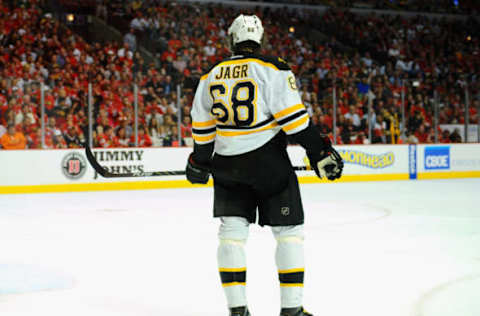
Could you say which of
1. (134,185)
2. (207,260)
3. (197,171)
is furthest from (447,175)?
(197,171)

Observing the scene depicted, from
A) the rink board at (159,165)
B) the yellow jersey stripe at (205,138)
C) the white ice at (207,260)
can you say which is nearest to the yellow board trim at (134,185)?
the rink board at (159,165)

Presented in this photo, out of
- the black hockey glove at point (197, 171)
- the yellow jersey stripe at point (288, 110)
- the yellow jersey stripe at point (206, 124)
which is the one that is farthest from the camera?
the black hockey glove at point (197, 171)

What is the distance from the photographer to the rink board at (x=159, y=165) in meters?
11.3

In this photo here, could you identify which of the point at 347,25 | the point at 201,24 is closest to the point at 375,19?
the point at 347,25

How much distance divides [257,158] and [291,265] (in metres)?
0.48

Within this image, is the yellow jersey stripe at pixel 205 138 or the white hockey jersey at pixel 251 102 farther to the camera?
the yellow jersey stripe at pixel 205 138

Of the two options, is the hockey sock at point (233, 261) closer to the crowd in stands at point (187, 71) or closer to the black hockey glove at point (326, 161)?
the black hockey glove at point (326, 161)

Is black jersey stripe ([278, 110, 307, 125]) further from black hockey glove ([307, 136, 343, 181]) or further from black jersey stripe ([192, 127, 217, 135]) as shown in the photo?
black jersey stripe ([192, 127, 217, 135])

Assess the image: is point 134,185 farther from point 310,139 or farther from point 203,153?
point 310,139

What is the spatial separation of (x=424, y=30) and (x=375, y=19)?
158cm

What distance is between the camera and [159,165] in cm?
1215

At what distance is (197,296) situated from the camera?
11.8 feet

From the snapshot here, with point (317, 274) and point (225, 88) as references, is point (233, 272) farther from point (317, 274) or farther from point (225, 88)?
point (317, 274)

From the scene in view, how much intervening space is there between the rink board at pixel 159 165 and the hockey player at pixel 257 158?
8.99 meters
